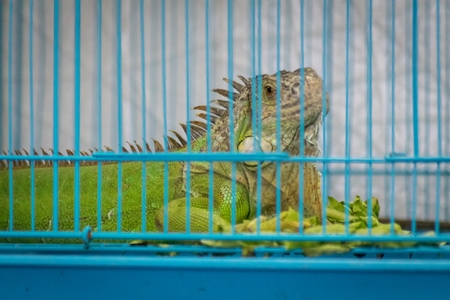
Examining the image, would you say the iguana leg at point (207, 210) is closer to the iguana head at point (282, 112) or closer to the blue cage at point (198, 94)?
the blue cage at point (198, 94)

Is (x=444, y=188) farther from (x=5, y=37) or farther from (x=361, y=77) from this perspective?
(x=5, y=37)

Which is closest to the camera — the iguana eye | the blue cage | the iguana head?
the iguana head

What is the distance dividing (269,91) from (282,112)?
0.46 feet

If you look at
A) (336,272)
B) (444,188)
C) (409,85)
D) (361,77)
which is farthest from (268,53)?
(336,272)

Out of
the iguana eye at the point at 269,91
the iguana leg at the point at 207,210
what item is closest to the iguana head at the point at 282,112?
the iguana eye at the point at 269,91

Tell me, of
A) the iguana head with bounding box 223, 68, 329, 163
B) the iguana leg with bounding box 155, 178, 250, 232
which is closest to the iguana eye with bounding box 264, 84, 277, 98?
the iguana head with bounding box 223, 68, 329, 163

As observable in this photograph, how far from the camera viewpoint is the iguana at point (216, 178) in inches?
108

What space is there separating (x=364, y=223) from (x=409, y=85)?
69.0 inches

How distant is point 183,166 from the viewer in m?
3.15

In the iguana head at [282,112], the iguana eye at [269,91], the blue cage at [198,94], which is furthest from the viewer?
the blue cage at [198,94]

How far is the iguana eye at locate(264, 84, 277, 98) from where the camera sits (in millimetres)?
2807

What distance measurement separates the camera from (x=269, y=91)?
2.82m

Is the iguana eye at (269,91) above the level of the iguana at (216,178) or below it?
above

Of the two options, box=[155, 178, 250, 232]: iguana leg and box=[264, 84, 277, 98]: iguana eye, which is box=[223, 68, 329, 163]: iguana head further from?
box=[155, 178, 250, 232]: iguana leg
